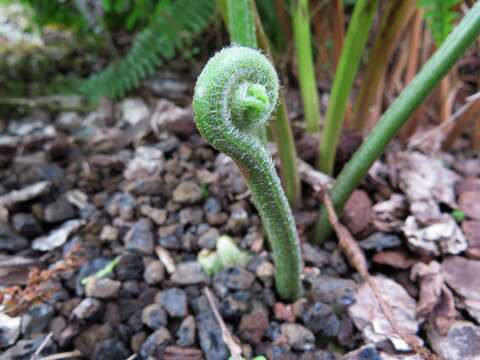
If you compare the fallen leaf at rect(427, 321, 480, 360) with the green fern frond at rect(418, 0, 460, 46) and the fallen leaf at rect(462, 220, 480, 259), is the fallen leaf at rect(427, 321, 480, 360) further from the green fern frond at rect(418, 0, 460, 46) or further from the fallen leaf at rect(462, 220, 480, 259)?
the green fern frond at rect(418, 0, 460, 46)

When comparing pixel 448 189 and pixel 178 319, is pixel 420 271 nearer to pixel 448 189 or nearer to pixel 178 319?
pixel 448 189

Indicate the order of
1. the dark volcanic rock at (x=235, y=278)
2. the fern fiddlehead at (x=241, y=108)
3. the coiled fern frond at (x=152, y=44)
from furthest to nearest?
the coiled fern frond at (x=152, y=44)
the dark volcanic rock at (x=235, y=278)
the fern fiddlehead at (x=241, y=108)

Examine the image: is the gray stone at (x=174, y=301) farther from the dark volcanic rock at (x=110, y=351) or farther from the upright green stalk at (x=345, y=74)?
the upright green stalk at (x=345, y=74)

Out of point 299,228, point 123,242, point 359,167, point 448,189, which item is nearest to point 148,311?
point 123,242

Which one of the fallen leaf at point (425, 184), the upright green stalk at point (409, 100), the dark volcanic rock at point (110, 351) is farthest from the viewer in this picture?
the fallen leaf at point (425, 184)

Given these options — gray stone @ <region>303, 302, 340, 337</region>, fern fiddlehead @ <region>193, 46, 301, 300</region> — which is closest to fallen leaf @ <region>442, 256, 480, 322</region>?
gray stone @ <region>303, 302, 340, 337</region>

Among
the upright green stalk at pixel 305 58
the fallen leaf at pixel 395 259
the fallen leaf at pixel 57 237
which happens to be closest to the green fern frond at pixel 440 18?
the upright green stalk at pixel 305 58
